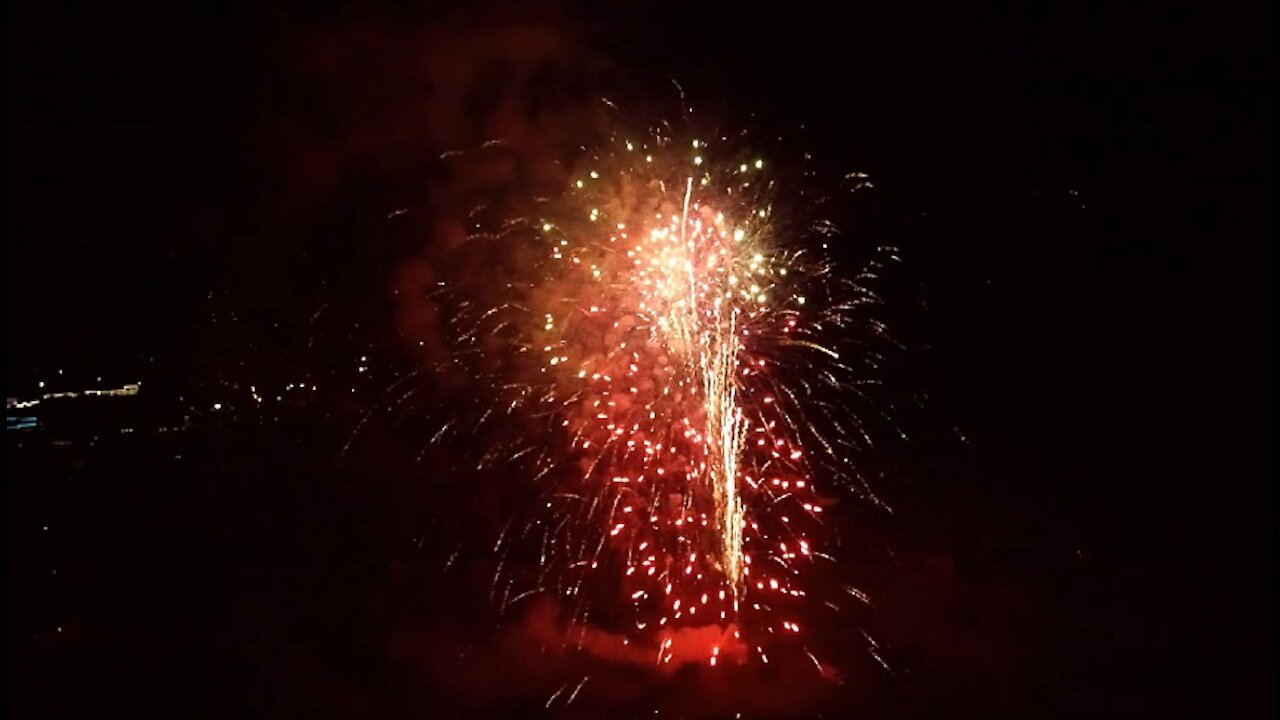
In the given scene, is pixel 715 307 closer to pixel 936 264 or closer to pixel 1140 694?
pixel 1140 694

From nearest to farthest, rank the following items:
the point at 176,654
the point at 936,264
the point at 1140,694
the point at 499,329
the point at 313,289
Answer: the point at 1140,694 → the point at 176,654 → the point at 499,329 → the point at 313,289 → the point at 936,264

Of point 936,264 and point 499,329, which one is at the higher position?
point 936,264

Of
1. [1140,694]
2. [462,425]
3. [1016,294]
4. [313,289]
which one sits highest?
[1016,294]

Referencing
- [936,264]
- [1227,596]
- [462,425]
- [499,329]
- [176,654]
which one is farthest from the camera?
[936,264]

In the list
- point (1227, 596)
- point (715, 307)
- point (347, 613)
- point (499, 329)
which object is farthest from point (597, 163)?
point (1227, 596)

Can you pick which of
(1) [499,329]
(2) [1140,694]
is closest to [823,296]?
(1) [499,329]

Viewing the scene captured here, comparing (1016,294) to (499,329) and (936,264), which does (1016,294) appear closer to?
(936,264)

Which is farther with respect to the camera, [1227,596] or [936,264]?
[936,264]
